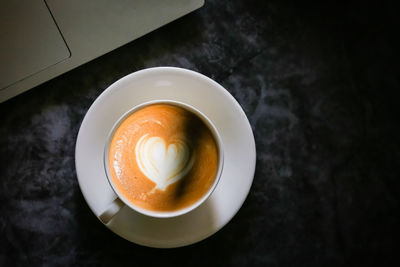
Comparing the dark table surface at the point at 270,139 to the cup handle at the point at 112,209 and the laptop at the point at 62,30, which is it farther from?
the cup handle at the point at 112,209

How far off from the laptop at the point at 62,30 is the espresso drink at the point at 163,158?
219 millimetres

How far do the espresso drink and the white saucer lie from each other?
0.25 ft

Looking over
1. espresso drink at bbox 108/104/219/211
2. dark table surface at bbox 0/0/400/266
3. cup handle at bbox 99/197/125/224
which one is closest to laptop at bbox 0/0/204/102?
dark table surface at bbox 0/0/400/266

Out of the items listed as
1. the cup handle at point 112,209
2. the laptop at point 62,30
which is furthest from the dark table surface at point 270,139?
the cup handle at point 112,209

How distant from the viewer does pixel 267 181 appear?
1.07 m

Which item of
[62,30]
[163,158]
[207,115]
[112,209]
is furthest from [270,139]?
[62,30]

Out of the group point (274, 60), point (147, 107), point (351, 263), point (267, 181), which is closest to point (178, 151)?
point (147, 107)

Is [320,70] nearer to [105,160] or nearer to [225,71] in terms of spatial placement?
[225,71]

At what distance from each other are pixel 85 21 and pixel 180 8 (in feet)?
0.74

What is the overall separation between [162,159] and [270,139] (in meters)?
0.33

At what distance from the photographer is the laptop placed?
88 cm

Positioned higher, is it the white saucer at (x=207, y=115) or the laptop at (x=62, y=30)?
the laptop at (x=62, y=30)

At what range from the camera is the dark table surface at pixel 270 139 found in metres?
→ 1.02

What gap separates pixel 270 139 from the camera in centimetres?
108
